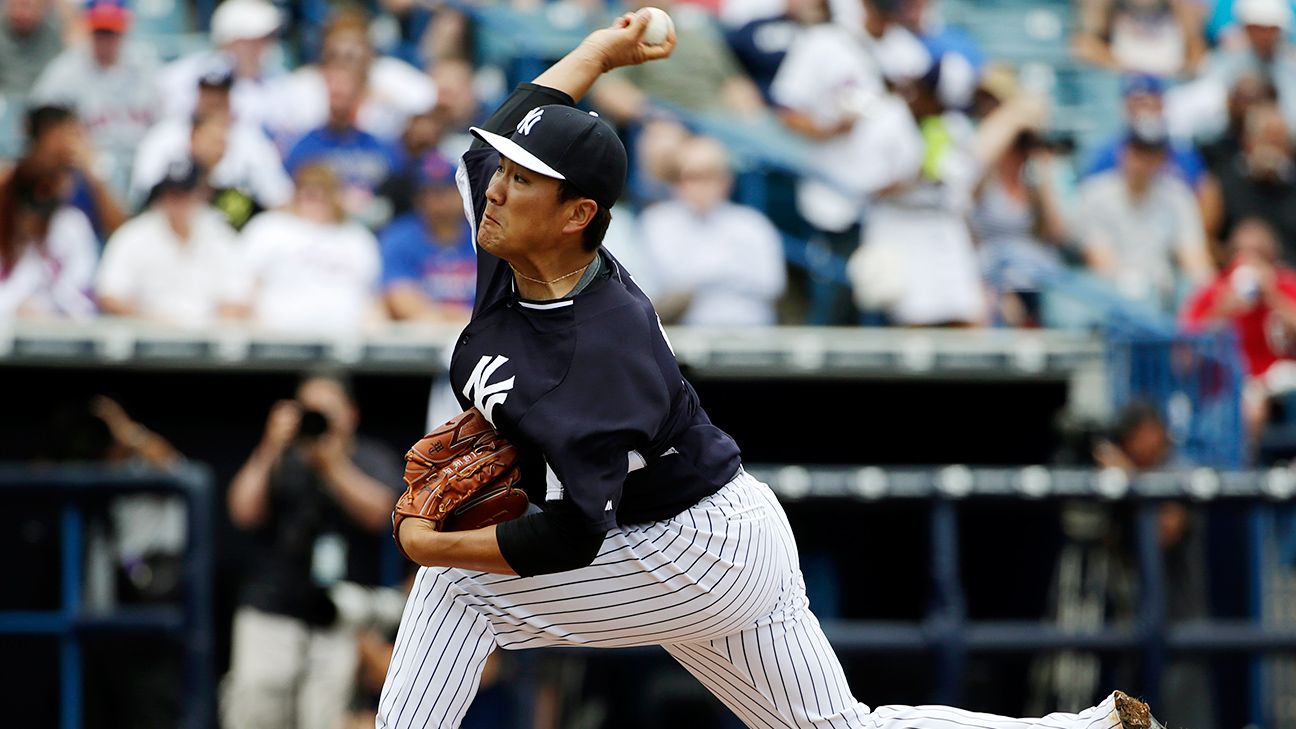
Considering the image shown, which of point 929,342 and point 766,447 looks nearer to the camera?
point 929,342

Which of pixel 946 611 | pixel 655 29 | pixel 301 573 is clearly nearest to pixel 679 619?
pixel 655 29

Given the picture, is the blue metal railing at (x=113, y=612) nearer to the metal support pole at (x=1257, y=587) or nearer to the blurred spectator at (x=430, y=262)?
the blurred spectator at (x=430, y=262)

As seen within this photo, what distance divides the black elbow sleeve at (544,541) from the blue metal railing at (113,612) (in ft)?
10.5

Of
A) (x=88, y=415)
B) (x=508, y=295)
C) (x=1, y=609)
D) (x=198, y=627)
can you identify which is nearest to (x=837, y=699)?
(x=508, y=295)

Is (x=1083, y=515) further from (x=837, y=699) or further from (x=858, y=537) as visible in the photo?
(x=837, y=699)

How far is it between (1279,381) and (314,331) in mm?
4176

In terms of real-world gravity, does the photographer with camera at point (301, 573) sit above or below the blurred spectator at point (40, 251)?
below

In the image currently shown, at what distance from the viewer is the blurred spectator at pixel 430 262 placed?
294 inches

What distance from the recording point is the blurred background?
6.52 meters

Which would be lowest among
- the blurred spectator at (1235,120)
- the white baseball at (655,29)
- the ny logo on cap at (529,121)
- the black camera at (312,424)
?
the black camera at (312,424)

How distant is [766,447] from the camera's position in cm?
A: 857

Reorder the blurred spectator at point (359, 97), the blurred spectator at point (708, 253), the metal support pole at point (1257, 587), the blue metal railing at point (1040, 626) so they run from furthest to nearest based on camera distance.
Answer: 1. the blurred spectator at point (359, 97)
2. the blurred spectator at point (708, 253)
3. the metal support pole at point (1257, 587)
4. the blue metal railing at point (1040, 626)

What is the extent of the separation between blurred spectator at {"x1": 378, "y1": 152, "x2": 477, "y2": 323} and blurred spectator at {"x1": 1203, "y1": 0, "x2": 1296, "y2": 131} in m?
4.84

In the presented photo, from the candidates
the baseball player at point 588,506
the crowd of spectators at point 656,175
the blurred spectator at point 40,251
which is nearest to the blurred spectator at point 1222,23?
the crowd of spectators at point 656,175
